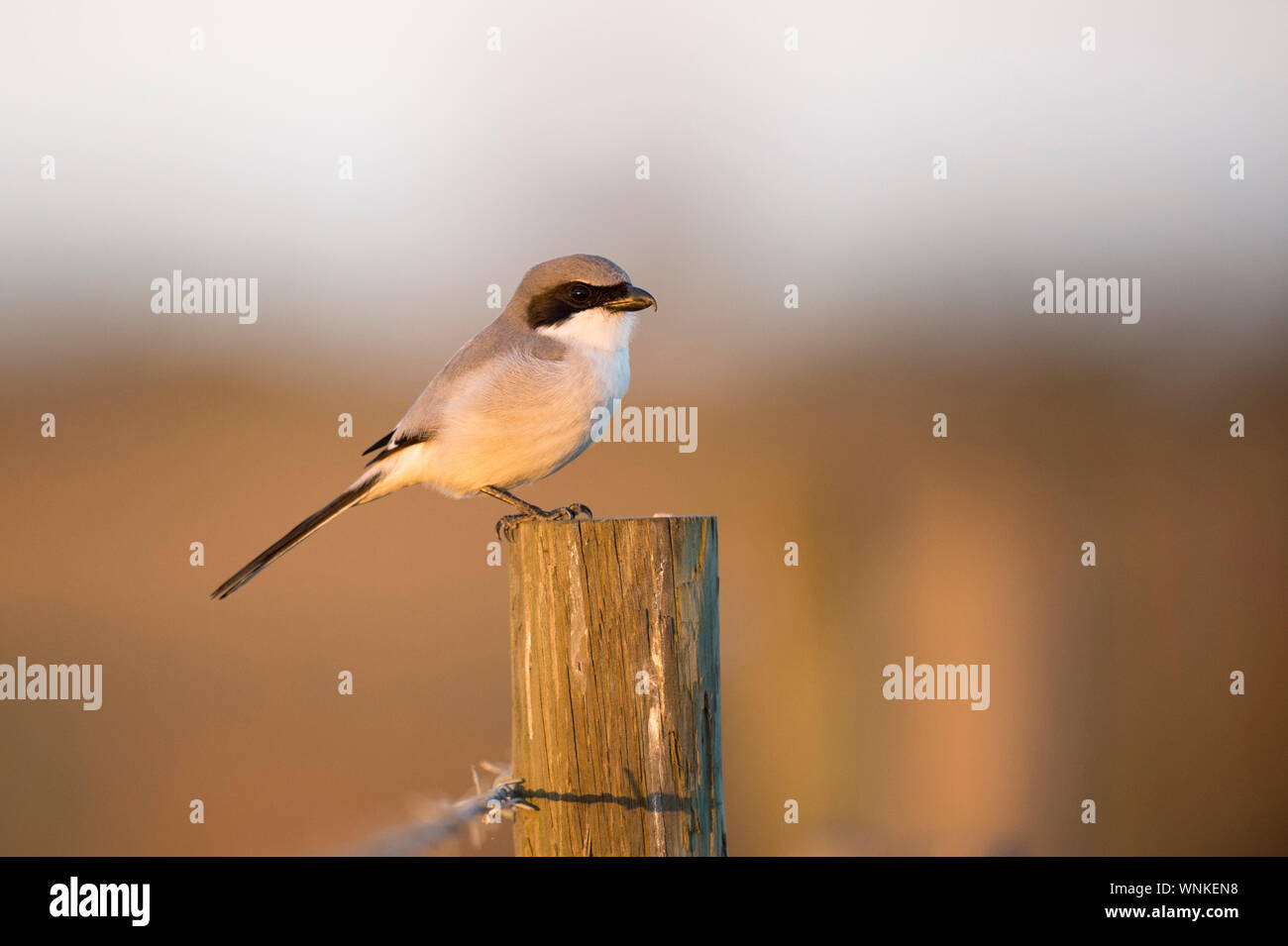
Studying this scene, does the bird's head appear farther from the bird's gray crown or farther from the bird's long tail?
the bird's long tail

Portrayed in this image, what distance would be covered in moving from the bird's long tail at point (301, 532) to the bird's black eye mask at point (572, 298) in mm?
842

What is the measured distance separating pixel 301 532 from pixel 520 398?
883mm

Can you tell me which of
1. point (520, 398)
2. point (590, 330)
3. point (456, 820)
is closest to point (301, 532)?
point (520, 398)

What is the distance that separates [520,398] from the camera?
11.6 feet

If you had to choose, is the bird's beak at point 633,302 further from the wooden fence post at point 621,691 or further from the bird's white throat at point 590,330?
the wooden fence post at point 621,691

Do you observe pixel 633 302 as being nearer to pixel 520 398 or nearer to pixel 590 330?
pixel 590 330

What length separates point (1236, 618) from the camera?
661cm

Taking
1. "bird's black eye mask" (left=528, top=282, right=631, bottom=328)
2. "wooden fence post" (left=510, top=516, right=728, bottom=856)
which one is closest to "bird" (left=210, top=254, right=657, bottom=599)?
"bird's black eye mask" (left=528, top=282, right=631, bottom=328)

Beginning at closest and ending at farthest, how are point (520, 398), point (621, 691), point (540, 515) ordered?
point (621, 691) < point (540, 515) < point (520, 398)

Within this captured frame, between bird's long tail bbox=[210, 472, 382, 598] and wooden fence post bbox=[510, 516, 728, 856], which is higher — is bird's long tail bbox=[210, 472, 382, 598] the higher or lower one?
the higher one

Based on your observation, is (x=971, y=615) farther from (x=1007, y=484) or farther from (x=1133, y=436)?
(x=1133, y=436)

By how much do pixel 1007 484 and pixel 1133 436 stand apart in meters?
1.40

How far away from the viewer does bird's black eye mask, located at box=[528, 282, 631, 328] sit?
3789mm

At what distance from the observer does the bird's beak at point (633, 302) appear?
375 cm
